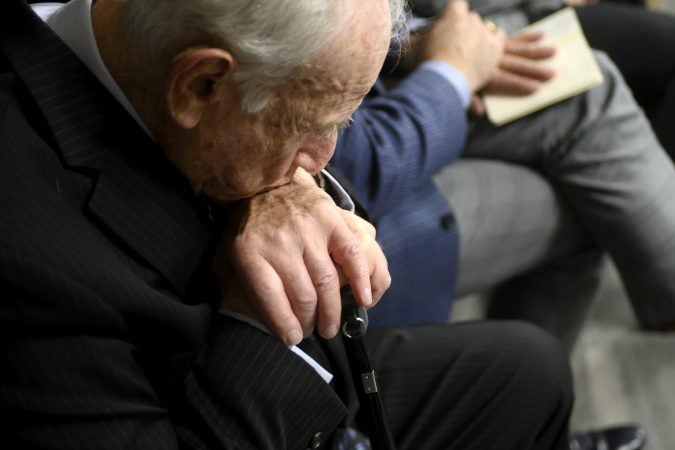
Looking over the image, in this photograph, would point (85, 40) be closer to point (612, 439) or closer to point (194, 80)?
point (194, 80)

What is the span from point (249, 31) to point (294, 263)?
0.82 ft

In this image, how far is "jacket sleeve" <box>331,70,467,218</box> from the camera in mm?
1275

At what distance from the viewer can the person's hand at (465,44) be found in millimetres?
1413

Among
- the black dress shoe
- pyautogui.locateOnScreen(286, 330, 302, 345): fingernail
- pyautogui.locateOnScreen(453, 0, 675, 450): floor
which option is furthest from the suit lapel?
pyautogui.locateOnScreen(453, 0, 675, 450): floor

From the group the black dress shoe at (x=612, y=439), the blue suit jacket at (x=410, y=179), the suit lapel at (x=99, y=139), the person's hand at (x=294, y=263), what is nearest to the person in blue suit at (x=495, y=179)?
the blue suit jacket at (x=410, y=179)

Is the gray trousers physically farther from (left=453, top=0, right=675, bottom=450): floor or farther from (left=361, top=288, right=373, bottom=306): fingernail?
(left=361, top=288, right=373, bottom=306): fingernail

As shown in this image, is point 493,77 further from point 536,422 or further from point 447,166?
point 536,422

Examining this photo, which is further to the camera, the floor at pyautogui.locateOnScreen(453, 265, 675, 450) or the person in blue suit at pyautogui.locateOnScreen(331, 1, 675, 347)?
the floor at pyautogui.locateOnScreen(453, 265, 675, 450)

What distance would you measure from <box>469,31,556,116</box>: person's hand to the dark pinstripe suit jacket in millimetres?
715

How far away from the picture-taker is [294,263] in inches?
34.1

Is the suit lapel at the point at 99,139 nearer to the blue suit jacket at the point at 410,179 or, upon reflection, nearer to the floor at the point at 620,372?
the blue suit jacket at the point at 410,179

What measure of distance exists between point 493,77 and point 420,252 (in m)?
0.34

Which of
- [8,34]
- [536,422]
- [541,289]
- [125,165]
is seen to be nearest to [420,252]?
[536,422]

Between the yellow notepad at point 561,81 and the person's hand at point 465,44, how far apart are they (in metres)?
0.05
